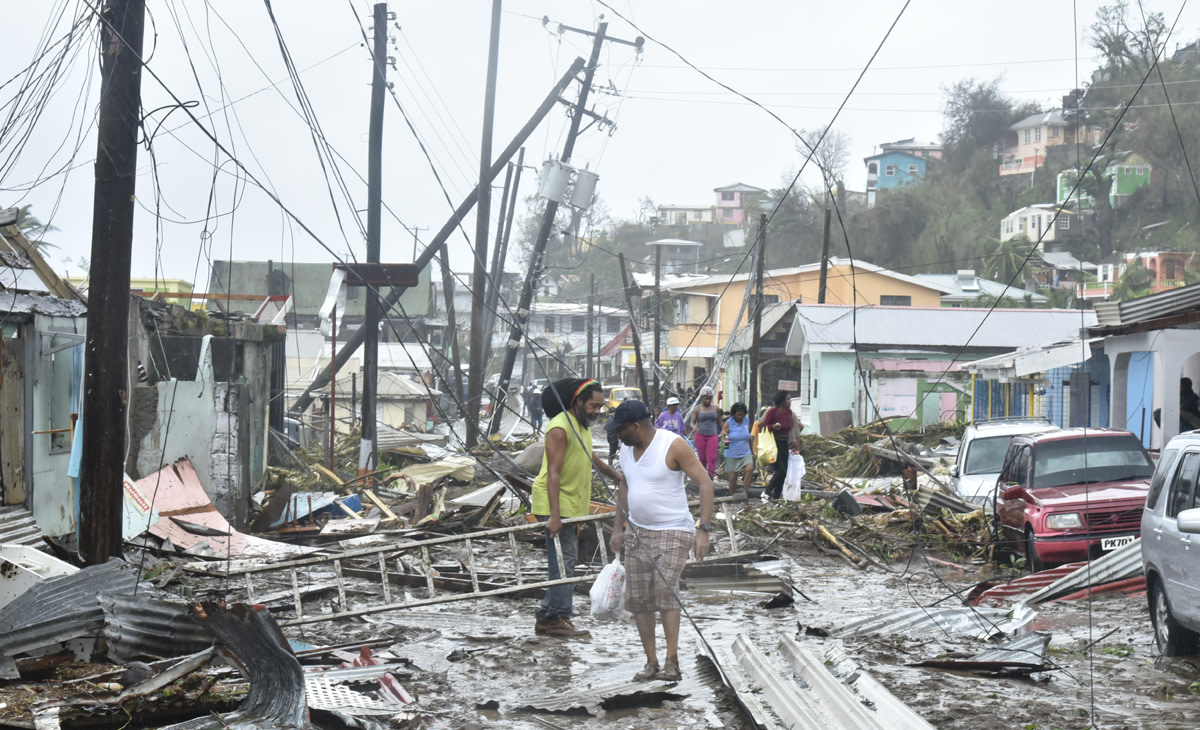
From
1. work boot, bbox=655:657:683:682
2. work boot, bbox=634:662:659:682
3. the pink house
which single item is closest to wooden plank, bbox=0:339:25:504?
work boot, bbox=634:662:659:682

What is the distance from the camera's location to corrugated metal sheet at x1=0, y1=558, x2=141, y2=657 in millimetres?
7102

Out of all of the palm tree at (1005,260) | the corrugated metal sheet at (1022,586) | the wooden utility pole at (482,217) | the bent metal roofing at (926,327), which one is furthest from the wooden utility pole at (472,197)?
the palm tree at (1005,260)

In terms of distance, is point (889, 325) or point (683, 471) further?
point (889, 325)

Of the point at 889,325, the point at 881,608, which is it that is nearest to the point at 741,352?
the point at 889,325

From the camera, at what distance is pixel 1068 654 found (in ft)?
26.8

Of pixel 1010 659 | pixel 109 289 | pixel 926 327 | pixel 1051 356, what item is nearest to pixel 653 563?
pixel 1010 659

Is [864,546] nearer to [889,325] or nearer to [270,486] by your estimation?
[270,486]

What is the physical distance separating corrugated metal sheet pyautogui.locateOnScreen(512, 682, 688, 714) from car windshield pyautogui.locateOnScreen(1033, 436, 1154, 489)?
734 centimetres

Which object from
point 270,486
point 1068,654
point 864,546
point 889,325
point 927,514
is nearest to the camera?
point 1068,654

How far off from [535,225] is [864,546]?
76125 millimetres

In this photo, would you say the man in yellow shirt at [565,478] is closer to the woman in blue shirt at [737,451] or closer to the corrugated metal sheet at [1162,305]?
the corrugated metal sheet at [1162,305]

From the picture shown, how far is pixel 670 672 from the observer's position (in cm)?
718

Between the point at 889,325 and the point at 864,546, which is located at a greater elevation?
the point at 889,325

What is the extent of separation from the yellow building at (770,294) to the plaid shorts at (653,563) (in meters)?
45.8
